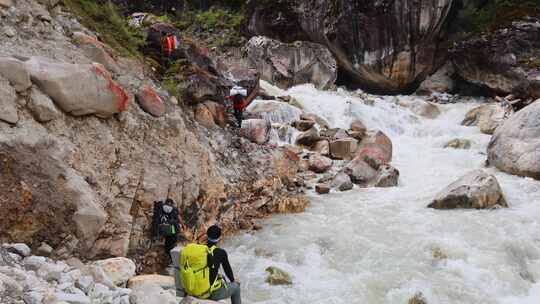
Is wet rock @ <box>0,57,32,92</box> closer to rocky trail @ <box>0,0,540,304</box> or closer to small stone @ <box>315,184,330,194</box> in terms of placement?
rocky trail @ <box>0,0,540,304</box>

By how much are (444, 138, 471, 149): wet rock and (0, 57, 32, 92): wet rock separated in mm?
15609

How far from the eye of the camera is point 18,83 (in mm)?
5957

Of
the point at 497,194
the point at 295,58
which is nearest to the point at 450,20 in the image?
the point at 295,58

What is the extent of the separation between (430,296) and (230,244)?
4092 millimetres

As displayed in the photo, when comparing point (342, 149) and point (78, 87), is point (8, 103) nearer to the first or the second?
point (78, 87)

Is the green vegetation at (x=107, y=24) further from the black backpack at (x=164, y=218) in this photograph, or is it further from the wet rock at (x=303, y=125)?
the wet rock at (x=303, y=125)

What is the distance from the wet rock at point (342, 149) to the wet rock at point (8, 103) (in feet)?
36.9

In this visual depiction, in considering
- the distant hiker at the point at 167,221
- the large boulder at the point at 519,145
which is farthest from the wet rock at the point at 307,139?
the distant hiker at the point at 167,221

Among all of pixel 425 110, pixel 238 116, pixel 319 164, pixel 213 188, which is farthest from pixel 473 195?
pixel 425 110

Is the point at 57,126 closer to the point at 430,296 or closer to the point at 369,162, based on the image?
the point at 430,296

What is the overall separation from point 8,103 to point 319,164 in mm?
9900

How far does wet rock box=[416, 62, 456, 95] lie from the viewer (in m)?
29.7

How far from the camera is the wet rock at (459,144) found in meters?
16.8

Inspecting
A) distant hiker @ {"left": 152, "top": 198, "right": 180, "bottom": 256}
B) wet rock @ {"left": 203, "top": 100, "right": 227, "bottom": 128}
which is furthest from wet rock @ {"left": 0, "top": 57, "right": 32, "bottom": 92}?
wet rock @ {"left": 203, "top": 100, "right": 227, "bottom": 128}
